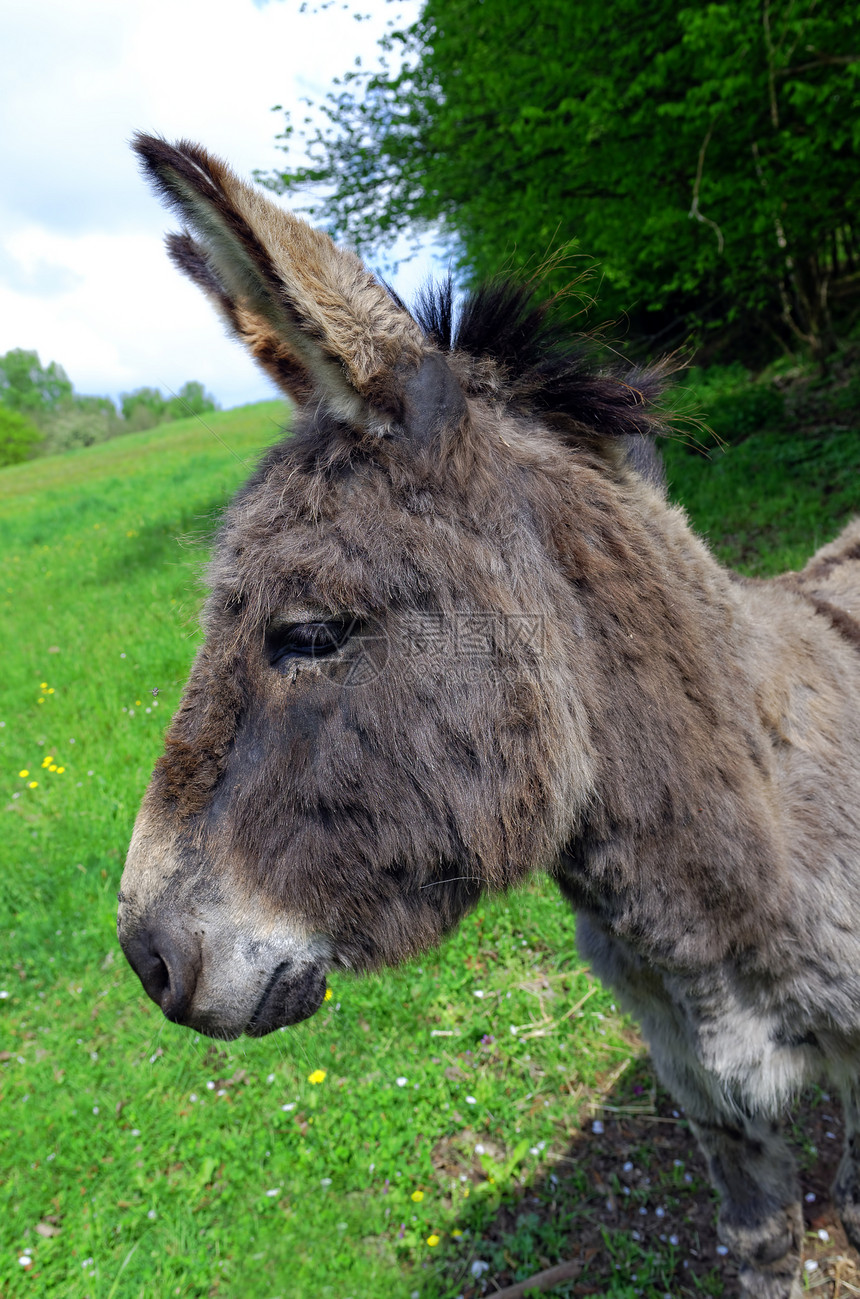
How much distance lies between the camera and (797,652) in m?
1.83

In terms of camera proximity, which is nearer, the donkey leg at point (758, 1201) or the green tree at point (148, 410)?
the donkey leg at point (758, 1201)

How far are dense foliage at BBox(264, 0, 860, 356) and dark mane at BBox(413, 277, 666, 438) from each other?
5296 mm

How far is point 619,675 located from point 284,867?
30.8 inches

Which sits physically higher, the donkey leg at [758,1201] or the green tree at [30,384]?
the green tree at [30,384]

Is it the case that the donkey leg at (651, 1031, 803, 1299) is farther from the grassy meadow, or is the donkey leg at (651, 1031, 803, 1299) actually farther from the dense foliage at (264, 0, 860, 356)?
the dense foliage at (264, 0, 860, 356)

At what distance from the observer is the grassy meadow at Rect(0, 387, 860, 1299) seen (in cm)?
260

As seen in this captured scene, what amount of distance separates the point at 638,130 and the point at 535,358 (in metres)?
7.45

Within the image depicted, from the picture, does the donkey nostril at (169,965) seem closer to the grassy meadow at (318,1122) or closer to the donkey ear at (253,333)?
the grassy meadow at (318,1122)

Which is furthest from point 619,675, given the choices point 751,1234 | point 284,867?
point 751,1234

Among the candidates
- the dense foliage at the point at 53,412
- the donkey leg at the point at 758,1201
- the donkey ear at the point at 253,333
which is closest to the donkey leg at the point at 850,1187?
the donkey leg at the point at 758,1201

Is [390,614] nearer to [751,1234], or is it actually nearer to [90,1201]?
[751,1234]

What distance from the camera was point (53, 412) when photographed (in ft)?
210

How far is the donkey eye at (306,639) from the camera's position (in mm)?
1393

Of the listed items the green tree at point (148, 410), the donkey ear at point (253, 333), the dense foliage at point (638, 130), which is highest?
the green tree at point (148, 410)
